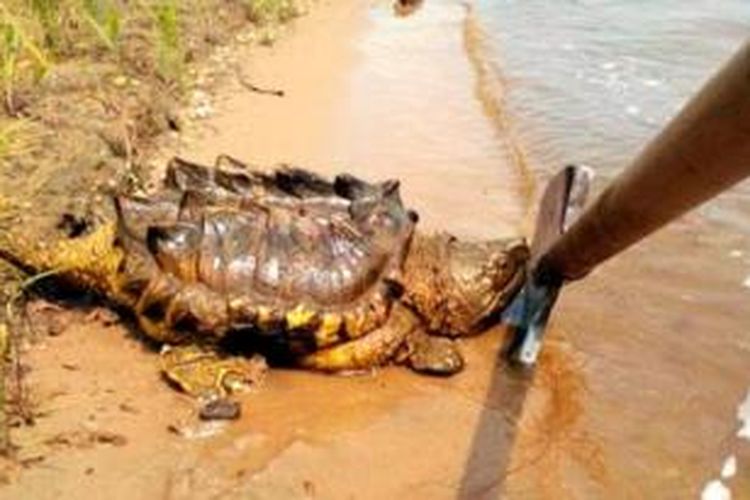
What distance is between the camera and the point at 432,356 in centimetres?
345

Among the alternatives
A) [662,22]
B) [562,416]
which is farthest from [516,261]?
[662,22]

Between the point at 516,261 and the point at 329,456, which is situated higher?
the point at 516,261

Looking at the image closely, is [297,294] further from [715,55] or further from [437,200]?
[715,55]

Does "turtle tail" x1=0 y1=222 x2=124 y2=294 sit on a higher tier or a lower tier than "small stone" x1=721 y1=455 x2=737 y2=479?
higher

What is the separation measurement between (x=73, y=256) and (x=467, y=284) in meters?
1.33

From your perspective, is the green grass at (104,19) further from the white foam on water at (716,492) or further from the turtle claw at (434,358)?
the white foam on water at (716,492)

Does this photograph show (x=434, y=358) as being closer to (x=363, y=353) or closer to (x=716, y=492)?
(x=363, y=353)

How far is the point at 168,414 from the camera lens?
124 inches

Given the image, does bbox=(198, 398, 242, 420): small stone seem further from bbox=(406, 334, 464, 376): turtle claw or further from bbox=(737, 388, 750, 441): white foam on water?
→ bbox=(737, 388, 750, 441): white foam on water

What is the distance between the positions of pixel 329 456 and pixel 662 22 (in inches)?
202

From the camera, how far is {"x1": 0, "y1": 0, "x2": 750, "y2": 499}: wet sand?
2.91m

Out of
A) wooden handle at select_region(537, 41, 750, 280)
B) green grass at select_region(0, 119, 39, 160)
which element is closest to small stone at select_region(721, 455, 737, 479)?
wooden handle at select_region(537, 41, 750, 280)

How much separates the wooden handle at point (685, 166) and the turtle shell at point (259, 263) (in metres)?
1.15

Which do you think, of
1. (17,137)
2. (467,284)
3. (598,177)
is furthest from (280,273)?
(598,177)
